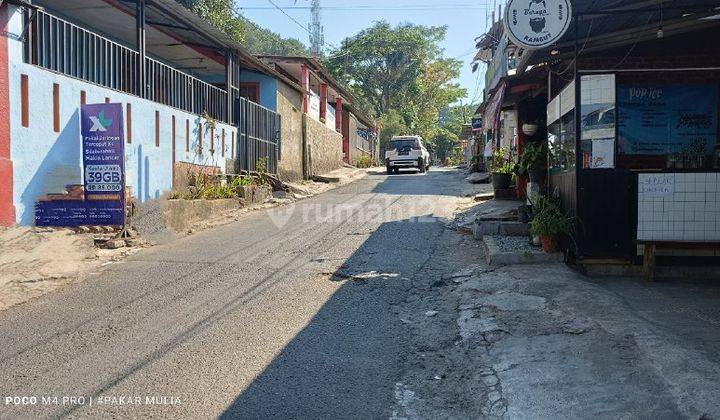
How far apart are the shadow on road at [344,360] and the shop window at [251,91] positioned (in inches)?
545

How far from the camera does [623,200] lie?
786 cm

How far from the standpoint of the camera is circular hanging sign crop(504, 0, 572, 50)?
7.81 metres

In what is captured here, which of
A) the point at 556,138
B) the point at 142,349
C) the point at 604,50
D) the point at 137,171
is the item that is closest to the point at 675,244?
the point at 556,138

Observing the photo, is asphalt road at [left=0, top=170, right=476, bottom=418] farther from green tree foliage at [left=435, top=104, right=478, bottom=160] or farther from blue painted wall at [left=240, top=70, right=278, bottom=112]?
green tree foliage at [left=435, top=104, right=478, bottom=160]

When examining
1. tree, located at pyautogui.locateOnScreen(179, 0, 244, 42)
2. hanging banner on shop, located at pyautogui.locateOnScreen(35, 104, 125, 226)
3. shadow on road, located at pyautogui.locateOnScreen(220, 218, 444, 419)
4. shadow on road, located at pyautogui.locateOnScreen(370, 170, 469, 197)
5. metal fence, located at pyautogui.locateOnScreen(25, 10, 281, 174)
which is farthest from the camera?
tree, located at pyautogui.locateOnScreen(179, 0, 244, 42)

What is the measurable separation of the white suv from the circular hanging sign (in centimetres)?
2181

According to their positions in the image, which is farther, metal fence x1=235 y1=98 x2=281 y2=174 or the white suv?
the white suv

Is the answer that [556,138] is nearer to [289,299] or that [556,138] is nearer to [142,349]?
[289,299]

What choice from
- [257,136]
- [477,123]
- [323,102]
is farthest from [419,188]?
[477,123]

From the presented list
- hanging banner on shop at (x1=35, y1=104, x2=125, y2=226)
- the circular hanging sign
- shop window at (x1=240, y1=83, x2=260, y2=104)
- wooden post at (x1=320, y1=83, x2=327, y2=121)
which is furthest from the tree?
the circular hanging sign

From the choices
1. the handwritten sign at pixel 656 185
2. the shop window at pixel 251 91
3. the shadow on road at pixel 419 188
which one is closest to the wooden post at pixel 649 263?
the handwritten sign at pixel 656 185

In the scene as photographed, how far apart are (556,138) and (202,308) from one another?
6238 mm

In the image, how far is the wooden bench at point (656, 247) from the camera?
752cm

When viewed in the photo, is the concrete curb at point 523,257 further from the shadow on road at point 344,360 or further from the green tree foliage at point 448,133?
the green tree foliage at point 448,133
